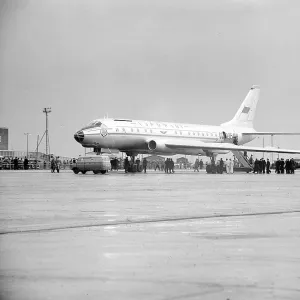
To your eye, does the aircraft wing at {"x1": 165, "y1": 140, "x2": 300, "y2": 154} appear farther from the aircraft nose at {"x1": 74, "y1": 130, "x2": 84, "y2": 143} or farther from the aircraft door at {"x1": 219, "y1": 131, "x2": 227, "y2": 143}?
the aircraft nose at {"x1": 74, "y1": 130, "x2": 84, "y2": 143}

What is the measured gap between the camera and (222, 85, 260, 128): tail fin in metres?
64.9

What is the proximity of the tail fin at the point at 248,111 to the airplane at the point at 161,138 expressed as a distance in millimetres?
3348

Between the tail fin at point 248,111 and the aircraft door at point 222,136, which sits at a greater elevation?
the tail fin at point 248,111

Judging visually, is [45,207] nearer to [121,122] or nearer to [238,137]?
[121,122]

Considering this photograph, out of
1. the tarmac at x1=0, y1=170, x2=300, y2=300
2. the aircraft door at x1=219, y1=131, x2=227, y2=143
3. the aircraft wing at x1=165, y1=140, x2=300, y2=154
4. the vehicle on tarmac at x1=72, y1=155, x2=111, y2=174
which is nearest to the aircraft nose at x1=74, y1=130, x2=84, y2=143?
the vehicle on tarmac at x1=72, y1=155, x2=111, y2=174

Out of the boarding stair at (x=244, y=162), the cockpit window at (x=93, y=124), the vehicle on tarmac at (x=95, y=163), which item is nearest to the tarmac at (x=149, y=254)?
the vehicle on tarmac at (x=95, y=163)

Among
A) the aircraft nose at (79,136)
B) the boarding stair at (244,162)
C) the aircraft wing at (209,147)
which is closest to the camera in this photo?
the aircraft nose at (79,136)

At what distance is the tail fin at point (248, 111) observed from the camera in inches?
2554

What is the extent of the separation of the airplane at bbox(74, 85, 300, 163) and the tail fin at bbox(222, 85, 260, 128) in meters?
3.35

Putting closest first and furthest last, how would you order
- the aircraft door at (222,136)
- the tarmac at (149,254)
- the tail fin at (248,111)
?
the tarmac at (149,254)
the aircraft door at (222,136)
the tail fin at (248,111)

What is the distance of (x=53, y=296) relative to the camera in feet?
14.5

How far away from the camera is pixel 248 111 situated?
216 ft

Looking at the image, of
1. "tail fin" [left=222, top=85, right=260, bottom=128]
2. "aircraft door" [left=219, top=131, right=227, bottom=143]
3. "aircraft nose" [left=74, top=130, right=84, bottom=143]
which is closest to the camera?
"aircraft nose" [left=74, top=130, right=84, bottom=143]

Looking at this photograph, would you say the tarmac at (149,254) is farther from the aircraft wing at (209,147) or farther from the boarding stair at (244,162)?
the boarding stair at (244,162)
